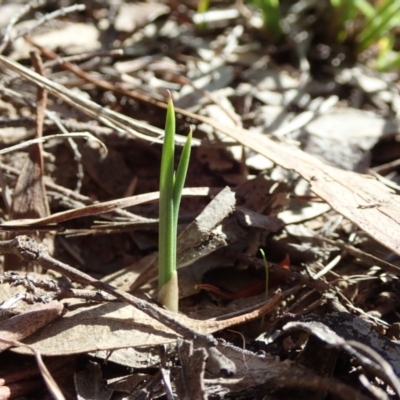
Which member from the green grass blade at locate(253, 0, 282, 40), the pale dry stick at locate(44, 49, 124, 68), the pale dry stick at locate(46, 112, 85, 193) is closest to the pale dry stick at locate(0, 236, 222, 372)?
the pale dry stick at locate(46, 112, 85, 193)

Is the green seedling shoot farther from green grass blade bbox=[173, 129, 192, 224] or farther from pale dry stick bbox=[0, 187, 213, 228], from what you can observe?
pale dry stick bbox=[0, 187, 213, 228]

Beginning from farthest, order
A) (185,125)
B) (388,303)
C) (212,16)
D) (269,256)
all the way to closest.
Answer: (212,16), (185,125), (269,256), (388,303)

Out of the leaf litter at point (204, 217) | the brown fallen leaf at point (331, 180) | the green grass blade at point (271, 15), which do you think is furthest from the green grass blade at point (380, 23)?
the brown fallen leaf at point (331, 180)

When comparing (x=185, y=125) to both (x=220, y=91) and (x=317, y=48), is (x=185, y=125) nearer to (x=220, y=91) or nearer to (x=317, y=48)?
(x=220, y=91)

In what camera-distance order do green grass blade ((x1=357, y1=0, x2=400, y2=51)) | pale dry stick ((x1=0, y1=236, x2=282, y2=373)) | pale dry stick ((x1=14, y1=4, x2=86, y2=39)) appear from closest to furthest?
1. pale dry stick ((x1=0, y1=236, x2=282, y2=373))
2. pale dry stick ((x1=14, y1=4, x2=86, y2=39))
3. green grass blade ((x1=357, y1=0, x2=400, y2=51))

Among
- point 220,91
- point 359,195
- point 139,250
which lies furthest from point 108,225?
point 220,91

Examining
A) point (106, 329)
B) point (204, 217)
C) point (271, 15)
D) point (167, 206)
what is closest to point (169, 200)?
point (167, 206)
